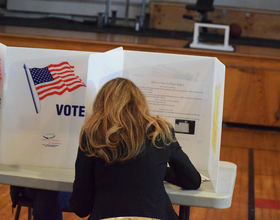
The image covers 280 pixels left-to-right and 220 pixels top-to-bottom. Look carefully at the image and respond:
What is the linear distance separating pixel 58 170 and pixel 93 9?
18.8ft

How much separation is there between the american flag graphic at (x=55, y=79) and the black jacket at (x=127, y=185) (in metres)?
0.30

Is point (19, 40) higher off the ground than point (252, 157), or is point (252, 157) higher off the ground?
point (19, 40)

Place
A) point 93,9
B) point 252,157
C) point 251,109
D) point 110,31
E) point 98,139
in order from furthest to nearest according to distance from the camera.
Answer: point 93,9, point 110,31, point 251,109, point 252,157, point 98,139

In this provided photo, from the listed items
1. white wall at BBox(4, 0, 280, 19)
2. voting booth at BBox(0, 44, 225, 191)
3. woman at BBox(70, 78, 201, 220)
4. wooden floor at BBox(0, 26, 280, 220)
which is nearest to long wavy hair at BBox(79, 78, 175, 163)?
woman at BBox(70, 78, 201, 220)

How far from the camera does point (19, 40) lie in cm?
334

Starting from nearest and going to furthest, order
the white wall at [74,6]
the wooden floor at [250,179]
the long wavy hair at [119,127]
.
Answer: the long wavy hair at [119,127], the wooden floor at [250,179], the white wall at [74,6]

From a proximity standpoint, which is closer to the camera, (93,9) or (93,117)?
(93,117)

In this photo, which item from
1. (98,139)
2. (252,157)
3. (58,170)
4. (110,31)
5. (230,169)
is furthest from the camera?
(110,31)

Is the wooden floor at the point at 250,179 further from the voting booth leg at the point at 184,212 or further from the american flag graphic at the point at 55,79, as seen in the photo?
the american flag graphic at the point at 55,79

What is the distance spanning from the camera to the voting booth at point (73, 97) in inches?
48.1

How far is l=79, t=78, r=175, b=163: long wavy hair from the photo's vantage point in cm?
100

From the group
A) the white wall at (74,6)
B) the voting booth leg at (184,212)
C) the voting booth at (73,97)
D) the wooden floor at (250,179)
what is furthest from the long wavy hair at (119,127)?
the white wall at (74,6)

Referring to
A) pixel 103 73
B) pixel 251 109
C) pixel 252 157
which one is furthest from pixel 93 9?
pixel 103 73

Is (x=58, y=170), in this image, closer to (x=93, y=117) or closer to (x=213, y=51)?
(x=93, y=117)
